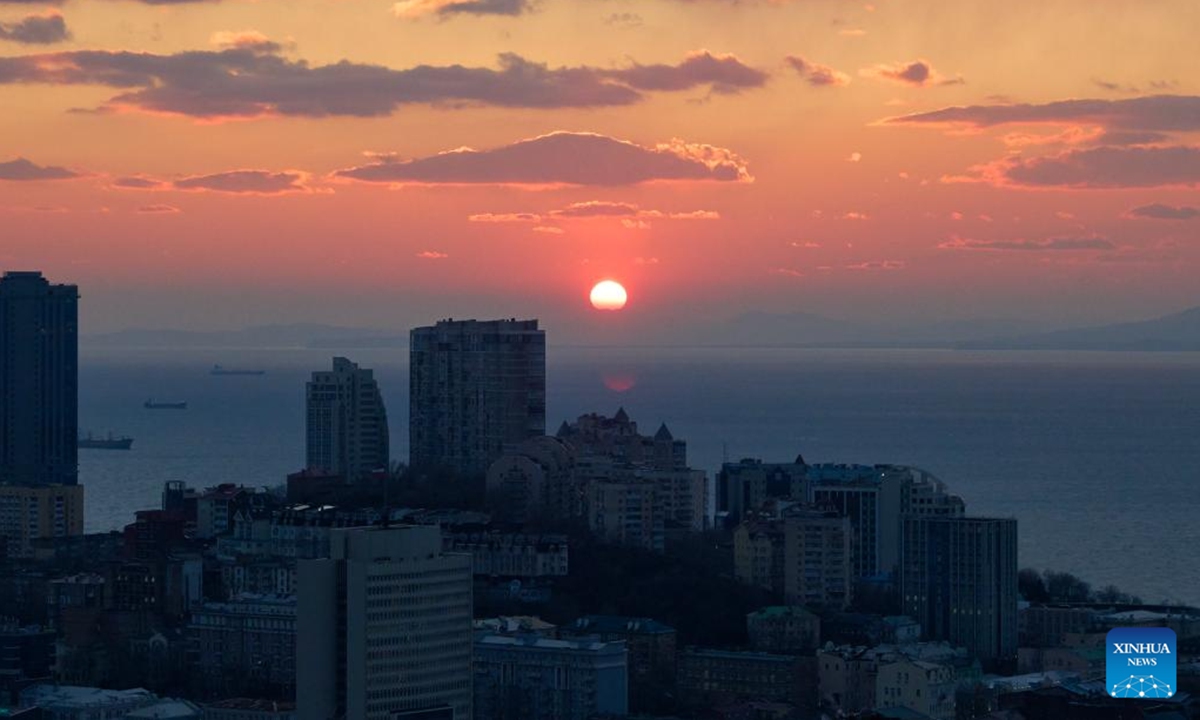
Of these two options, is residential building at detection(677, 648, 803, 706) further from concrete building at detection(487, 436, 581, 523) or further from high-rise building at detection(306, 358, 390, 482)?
high-rise building at detection(306, 358, 390, 482)

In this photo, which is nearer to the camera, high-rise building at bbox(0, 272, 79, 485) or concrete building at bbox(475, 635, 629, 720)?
concrete building at bbox(475, 635, 629, 720)

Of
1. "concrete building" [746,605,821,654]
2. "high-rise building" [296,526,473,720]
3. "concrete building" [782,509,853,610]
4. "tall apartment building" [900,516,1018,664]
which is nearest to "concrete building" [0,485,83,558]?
"concrete building" [782,509,853,610]

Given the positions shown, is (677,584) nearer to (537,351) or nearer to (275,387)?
(537,351)

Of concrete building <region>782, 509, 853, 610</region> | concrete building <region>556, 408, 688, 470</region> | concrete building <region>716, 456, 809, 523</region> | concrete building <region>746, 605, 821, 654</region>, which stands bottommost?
concrete building <region>746, 605, 821, 654</region>

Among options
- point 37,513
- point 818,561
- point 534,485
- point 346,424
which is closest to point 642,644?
point 818,561

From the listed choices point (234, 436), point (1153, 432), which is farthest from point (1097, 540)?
point (234, 436)

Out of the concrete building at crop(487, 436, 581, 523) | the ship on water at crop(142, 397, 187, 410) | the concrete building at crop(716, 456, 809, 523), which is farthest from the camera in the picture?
the ship on water at crop(142, 397, 187, 410)
